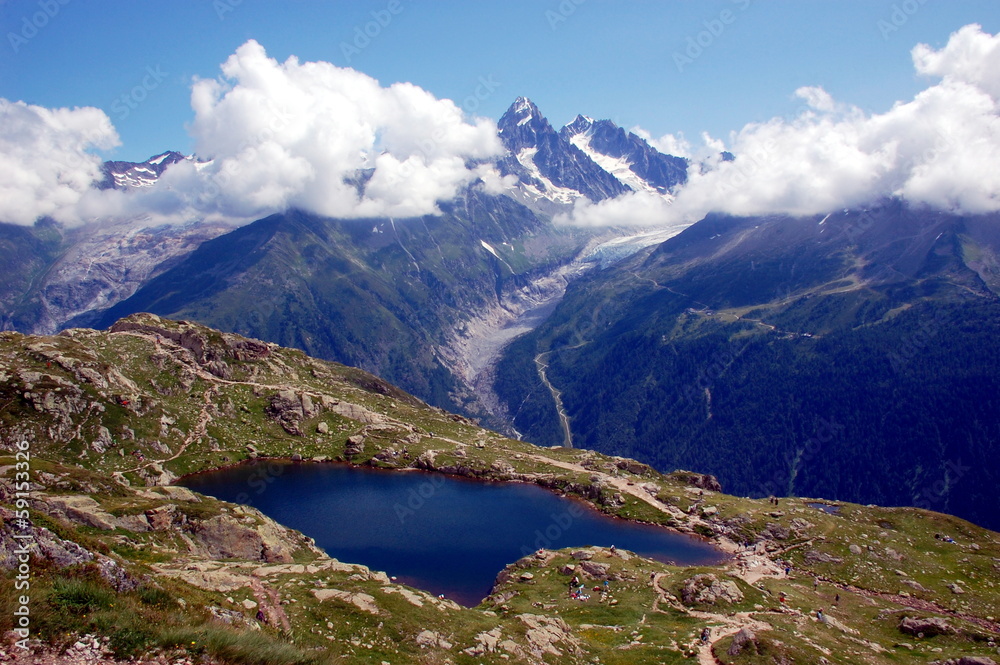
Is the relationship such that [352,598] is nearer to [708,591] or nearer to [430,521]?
[708,591]

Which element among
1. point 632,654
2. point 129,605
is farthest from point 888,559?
point 129,605

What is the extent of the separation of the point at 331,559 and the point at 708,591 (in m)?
41.5

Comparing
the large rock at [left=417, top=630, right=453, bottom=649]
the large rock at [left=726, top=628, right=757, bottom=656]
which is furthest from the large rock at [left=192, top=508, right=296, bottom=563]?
the large rock at [left=726, top=628, right=757, bottom=656]

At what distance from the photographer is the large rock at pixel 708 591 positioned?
5816cm

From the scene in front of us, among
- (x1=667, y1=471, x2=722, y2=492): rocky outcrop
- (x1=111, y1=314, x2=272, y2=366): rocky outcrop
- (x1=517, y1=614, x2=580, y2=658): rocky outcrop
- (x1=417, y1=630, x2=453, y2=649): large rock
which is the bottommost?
(x1=667, y1=471, x2=722, y2=492): rocky outcrop

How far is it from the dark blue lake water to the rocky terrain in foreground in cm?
575

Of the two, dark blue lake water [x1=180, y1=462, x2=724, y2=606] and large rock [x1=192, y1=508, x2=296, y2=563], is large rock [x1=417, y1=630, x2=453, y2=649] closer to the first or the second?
large rock [x1=192, y1=508, x2=296, y2=563]

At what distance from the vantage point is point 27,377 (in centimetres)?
9838

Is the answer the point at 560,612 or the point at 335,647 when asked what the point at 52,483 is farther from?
the point at 560,612

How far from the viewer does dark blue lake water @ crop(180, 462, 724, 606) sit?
8106 cm

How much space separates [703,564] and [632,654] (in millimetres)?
48094

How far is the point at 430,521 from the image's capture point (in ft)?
318

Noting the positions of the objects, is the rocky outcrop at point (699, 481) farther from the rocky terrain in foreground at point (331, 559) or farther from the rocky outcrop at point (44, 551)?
the rocky outcrop at point (44, 551)

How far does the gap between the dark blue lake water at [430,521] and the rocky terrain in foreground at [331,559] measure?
5752mm
